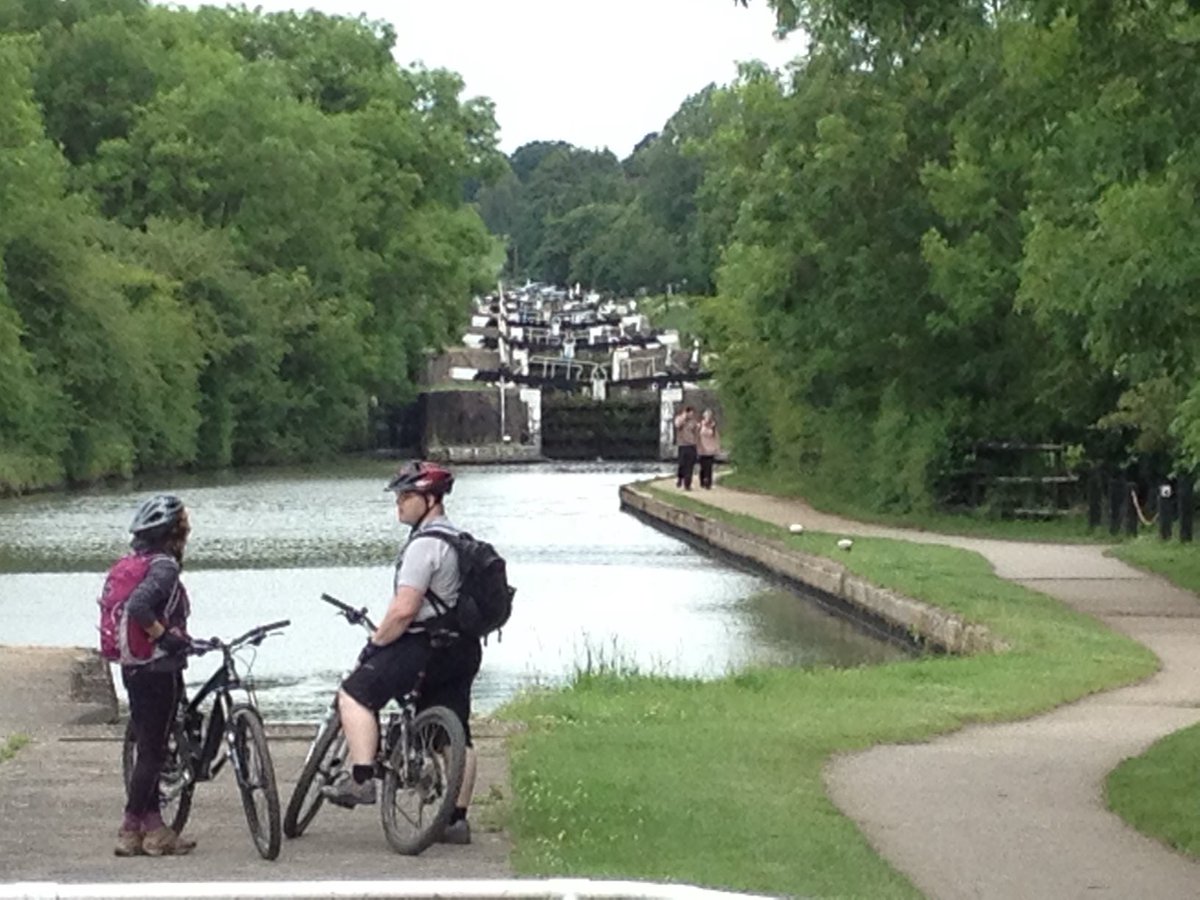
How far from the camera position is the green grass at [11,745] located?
13919mm

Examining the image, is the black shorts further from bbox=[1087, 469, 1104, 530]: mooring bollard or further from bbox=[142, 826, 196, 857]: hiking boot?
bbox=[1087, 469, 1104, 530]: mooring bollard

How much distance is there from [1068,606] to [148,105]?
60.6m

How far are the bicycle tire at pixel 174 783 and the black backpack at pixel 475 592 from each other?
3.81 ft

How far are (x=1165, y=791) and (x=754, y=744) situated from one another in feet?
8.57

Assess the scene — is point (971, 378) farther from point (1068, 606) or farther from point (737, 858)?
point (737, 858)

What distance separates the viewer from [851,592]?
27.9m

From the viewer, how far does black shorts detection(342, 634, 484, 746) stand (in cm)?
1069

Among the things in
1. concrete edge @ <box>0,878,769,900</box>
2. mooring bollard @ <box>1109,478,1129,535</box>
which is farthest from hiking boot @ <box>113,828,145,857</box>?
mooring bollard @ <box>1109,478,1129,535</box>

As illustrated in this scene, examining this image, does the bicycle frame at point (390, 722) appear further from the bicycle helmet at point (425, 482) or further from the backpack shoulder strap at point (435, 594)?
the bicycle helmet at point (425, 482)

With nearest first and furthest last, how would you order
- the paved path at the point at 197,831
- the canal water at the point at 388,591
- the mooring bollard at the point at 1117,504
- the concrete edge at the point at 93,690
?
the paved path at the point at 197,831, the concrete edge at the point at 93,690, the canal water at the point at 388,591, the mooring bollard at the point at 1117,504

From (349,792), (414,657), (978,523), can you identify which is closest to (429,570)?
(414,657)

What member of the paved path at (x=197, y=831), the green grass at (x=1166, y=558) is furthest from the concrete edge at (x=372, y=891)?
the green grass at (x=1166, y=558)

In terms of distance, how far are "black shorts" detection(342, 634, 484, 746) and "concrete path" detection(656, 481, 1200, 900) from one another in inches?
73.2

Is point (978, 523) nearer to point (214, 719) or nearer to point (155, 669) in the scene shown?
point (214, 719)
